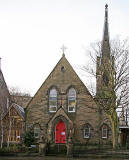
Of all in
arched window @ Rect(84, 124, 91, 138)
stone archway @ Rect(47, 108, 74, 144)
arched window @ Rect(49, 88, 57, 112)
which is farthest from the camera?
arched window @ Rect(49, 88, 57, 112)

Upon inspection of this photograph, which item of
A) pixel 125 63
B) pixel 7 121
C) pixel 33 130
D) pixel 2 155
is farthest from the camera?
pixel 33 130

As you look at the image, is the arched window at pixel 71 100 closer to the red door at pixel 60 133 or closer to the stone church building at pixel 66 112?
the stone church building at pixel 66 112

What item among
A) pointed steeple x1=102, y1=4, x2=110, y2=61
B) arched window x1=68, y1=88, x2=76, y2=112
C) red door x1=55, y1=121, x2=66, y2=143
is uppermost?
pointed steeple x1=102, y1=4, x2=110, y2=61

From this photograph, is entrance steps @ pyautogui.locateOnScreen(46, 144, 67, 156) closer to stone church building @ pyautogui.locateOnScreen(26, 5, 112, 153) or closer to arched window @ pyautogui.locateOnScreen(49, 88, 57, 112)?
stone church building @ pyautogui.locateOnScreen(26, 5, 112, 153)

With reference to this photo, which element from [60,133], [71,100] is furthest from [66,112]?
[60,133]

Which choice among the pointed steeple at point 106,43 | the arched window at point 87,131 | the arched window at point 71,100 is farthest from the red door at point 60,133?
the pointed steeple at point 106,43

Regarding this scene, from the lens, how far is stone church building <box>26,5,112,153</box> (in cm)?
3058

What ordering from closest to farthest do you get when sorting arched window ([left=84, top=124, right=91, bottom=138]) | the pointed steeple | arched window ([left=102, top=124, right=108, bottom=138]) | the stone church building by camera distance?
the pointed steeple → the stone church building → arched window ([left=102, top=124, right=108, bottom=138]) → arched window ([left=84, top=124, right=91, bottom=138])

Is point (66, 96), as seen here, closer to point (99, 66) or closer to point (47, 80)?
point (47, 80)

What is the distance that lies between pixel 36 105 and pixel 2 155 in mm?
9656

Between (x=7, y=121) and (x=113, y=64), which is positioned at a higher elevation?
(x=113, y=64)

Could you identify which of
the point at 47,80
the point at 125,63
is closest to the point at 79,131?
the point at 47,80

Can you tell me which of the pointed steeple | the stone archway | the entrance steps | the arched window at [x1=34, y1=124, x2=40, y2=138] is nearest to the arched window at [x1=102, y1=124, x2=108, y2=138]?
the stone archway

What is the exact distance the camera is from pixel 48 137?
30625 millimetres
